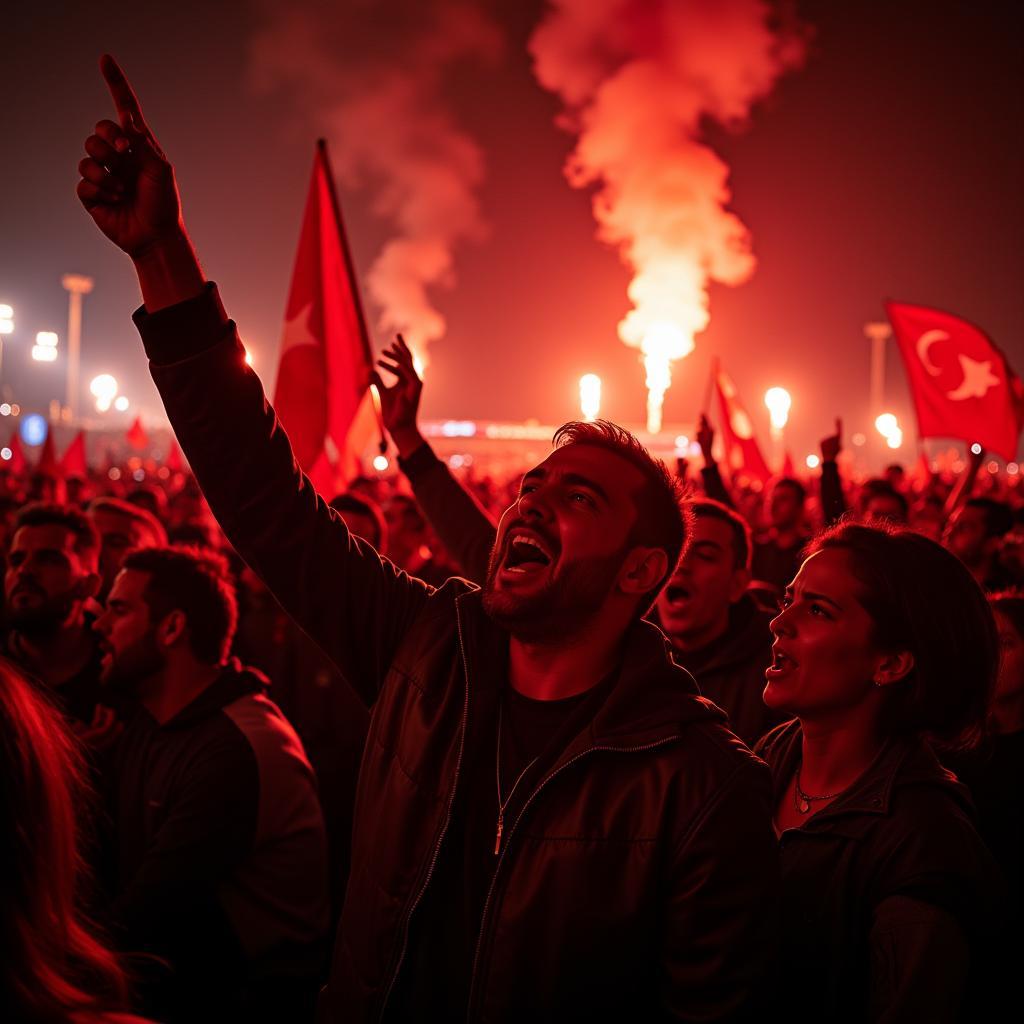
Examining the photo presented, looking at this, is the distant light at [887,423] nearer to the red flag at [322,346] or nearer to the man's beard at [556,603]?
the red flag at [322,346]

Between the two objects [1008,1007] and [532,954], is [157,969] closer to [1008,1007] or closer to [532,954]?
[532,954]

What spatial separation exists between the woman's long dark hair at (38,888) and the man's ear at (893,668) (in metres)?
2.02

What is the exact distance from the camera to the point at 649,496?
8.34 feet

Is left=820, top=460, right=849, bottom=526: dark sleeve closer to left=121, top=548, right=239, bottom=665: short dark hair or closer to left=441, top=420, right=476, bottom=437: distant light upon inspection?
left=121, top=548, right=239, bottom=665: short dark hair

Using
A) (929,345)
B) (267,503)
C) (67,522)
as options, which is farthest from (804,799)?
(929,345)

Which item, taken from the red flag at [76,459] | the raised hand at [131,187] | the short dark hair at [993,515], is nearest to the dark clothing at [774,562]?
the short dark hair at [993,515]

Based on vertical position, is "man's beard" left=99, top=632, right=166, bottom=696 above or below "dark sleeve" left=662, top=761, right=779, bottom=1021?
above

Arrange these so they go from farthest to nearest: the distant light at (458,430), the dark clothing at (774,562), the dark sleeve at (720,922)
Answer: the distant light at (458,430) < the dark clothing at (774,562) < the dark sleeve at (720,922)

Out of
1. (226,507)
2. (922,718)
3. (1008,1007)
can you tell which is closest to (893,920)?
(922,718)

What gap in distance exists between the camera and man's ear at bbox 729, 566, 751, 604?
4.68 meters

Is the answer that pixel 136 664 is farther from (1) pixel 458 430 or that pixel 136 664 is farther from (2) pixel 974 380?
(1) pixel 458 430

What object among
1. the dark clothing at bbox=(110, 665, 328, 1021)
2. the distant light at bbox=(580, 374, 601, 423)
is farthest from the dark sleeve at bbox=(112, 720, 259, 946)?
the distant light at bbox=(580, 374, 601, 423)

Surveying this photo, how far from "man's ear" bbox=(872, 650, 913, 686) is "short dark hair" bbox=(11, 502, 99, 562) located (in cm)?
405

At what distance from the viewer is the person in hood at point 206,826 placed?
320 centimetres
